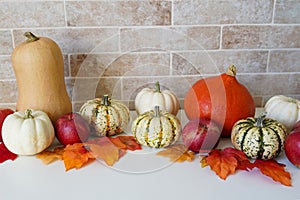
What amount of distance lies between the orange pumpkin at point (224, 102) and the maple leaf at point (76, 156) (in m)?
0.29

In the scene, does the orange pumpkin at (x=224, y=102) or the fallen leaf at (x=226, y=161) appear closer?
the fallen leaf at (x=226, y=161)

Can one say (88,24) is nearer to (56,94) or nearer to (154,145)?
(56,94)

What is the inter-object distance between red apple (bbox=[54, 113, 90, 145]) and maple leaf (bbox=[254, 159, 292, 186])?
1.31 ft

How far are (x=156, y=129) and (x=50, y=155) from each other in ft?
0.81

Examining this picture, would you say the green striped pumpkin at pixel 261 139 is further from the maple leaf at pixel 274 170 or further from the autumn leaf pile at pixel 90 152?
the autumn leaf pile at pixel 90 152

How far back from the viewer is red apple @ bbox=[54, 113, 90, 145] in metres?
0.78

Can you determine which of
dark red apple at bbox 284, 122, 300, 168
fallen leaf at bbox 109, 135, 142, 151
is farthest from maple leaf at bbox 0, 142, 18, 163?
dark red apple at bbox 284, 122, 300, 168


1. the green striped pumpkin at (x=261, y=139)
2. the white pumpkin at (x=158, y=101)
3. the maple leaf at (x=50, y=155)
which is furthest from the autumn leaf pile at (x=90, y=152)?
the green striped pumpkin at (x=261, y=139)

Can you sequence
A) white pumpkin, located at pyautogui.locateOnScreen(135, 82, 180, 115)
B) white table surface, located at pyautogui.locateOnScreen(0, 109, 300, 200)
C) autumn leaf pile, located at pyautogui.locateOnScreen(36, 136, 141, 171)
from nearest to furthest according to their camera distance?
white table surface, located at pyautogui.locateOnScreen(0, 109, 300, 200) → autumn leaf pile, located at pyautogui.locateOnScreen(36, 136, 141, 171) → white pumpkin, located at pyautogui.locateOnScreen(135, 82, 180, 115)

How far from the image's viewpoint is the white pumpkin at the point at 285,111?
0.83 meters

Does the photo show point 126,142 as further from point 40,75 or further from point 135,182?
point 40,75

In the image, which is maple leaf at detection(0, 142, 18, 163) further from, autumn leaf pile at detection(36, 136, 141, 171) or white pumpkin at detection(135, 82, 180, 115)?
white pumpkin at detection(135, 82, 180, 115)

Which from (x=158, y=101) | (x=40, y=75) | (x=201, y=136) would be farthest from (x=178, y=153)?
(x=40, y=75)

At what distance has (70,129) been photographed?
2.56ft
